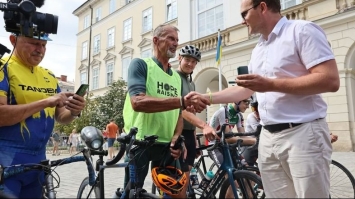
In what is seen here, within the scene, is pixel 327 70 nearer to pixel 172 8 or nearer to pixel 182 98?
pixel 182 98

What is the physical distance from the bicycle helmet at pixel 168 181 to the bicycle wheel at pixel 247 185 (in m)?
0.84

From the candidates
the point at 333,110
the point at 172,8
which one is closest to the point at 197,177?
the point at 333,110

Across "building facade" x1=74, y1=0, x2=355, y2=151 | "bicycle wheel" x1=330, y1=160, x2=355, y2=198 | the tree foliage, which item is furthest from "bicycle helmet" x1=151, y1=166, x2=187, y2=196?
the tree foliage

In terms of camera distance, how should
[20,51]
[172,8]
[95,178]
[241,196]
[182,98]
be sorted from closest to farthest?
[95,178] < [20,51] < [182,98] < [241,196] < [172,8]

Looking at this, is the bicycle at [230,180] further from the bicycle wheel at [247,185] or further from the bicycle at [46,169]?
the bicycle at [46,169]

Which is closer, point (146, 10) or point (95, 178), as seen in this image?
point (95, 178)

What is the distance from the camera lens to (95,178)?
2119mm

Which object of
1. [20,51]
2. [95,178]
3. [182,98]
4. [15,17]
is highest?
[15,17]

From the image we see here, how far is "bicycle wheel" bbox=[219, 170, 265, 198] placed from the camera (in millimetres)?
2990

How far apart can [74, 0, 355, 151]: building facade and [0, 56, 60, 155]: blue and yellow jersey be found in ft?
38.3

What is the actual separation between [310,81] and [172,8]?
22.5m

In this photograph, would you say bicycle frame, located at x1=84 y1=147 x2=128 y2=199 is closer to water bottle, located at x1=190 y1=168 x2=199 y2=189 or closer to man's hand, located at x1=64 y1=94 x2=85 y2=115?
man's hand, located at x1=64 y1=94 x2=85 y2=115

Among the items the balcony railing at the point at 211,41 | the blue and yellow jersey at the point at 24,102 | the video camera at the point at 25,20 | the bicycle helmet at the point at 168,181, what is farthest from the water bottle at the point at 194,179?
the balcony railing at the point at 211,41

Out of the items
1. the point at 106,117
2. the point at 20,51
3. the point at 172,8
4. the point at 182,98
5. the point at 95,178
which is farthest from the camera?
the point at 106,117
